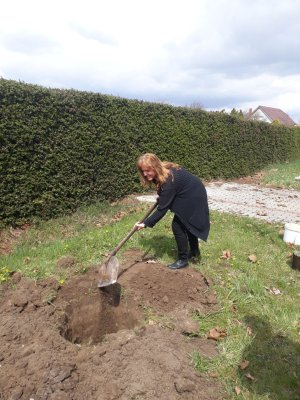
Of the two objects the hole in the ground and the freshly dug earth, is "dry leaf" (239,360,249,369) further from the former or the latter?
the hole in the ground

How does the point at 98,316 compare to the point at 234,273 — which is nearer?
the point at 98,316

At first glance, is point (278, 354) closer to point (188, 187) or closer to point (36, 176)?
point (188, 187)

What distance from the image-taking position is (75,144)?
7172mm

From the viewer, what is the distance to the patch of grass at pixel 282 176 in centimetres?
1278

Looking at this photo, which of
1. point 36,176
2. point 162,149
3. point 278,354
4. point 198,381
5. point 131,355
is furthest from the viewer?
point 162,149


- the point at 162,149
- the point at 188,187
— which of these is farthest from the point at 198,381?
the point at 162,149

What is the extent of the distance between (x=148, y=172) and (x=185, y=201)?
65 cm

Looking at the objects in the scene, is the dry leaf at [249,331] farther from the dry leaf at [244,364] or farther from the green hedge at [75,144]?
the green hedge at [75,144]

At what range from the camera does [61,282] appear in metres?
4.17

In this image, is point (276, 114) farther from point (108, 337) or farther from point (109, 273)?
point (108, 337)

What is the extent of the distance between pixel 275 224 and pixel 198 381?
16.1 ft

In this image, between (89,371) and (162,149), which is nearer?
(89,371)

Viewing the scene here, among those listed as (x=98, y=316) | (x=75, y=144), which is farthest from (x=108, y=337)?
(x=75, y=144)

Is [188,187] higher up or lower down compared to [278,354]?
higher up
